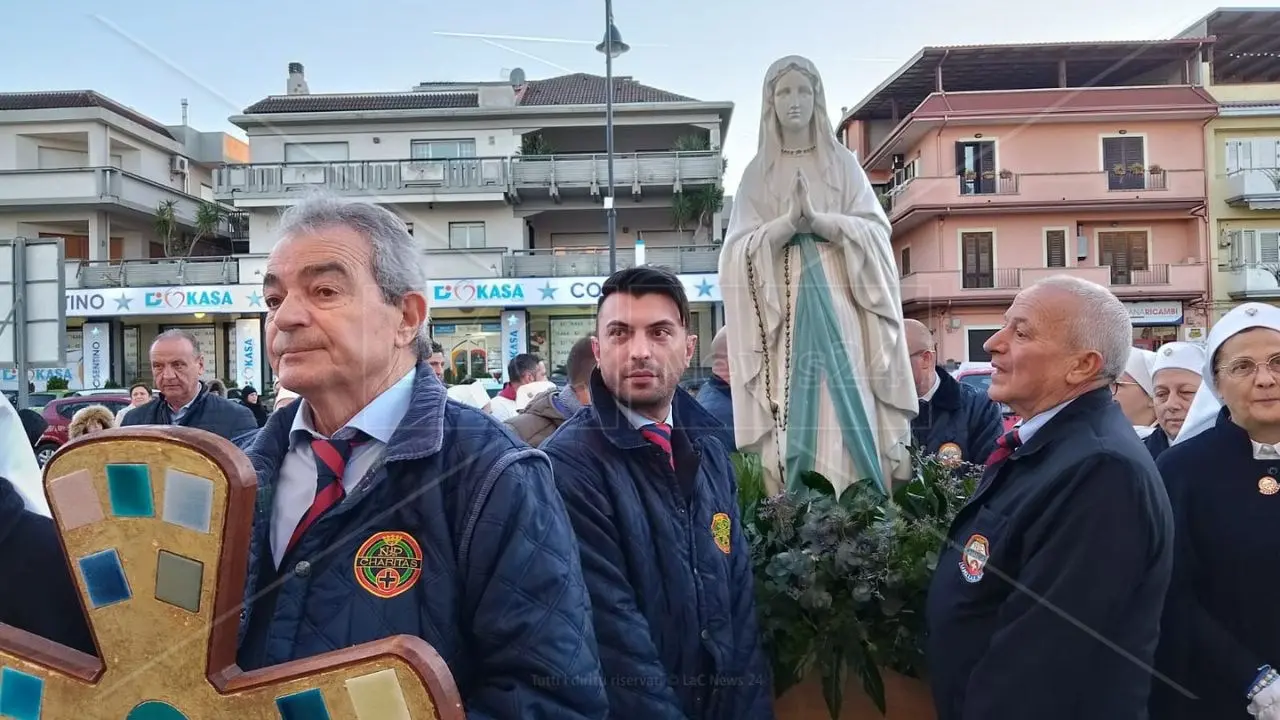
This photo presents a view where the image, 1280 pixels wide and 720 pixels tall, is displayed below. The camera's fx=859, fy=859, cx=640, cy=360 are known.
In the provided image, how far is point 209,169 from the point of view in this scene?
1152 inches

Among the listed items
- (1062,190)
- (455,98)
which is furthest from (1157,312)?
(455,98)

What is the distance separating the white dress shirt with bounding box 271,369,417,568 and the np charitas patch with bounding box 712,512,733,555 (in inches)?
39.3

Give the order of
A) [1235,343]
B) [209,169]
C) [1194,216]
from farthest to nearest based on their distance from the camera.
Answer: [209,169] → [1194,216] → [1235,343]

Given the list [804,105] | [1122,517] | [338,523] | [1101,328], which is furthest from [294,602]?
[804,105]

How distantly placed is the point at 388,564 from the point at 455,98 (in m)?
22.6

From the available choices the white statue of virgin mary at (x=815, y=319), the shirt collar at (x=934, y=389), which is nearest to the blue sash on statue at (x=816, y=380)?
the white statue of virgin mary at (x=815, y=319)

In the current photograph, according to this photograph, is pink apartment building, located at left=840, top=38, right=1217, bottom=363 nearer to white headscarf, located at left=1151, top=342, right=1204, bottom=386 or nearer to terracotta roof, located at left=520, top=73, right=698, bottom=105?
terracotta roof, located at left=520, top=73, right=698, bottom=105

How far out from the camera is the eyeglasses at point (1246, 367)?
7.63 ft

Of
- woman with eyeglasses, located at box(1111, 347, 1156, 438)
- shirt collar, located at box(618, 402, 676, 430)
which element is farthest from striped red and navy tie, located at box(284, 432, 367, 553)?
woman with eyeglasses, located at box(1111, 347, 1156, 438)

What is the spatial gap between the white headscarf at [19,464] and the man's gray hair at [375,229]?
1.86 feet

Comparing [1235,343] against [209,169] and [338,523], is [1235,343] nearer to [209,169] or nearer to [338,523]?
[338,523]

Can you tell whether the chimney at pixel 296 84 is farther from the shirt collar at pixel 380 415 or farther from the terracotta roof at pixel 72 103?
the shirt collar at pixel 380 415

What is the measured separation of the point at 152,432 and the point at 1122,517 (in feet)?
5.78

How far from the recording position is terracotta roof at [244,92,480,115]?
73.3ft
